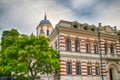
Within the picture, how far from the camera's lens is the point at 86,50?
27.4 m

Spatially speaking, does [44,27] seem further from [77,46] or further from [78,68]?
[78,68]

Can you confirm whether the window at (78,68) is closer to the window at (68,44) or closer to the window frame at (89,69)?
the window frame at (89,69)

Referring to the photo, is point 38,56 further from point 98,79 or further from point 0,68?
point 98,79

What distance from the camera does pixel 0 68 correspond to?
22375 millimetres

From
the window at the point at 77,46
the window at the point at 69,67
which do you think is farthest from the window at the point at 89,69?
the window at the point at 69,67

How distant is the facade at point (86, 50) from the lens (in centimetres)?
2531

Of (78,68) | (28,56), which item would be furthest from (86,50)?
(28,56)

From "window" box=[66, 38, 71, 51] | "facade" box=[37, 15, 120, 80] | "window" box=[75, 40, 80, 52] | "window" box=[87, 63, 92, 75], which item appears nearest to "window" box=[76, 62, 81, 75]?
"facade" box=[37, 15, 120, 80]

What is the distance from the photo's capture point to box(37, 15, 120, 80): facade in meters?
25.3

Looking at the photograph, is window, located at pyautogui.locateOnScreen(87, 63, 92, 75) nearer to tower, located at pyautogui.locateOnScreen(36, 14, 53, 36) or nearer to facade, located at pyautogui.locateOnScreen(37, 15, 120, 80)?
facade, located at pyautogui.locateOnScreen(37, 15, 120, 80)

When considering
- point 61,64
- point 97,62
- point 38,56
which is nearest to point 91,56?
point 97,62

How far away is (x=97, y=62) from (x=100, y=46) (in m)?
2.78

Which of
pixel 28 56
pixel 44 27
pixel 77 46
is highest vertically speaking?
pixel 44 27

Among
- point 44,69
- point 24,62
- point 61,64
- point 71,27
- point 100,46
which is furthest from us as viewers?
point 100,46
